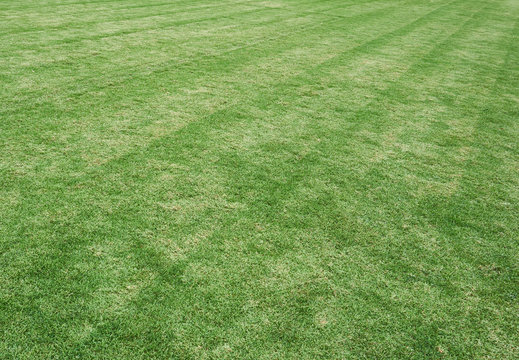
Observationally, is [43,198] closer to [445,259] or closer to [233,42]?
[445,259]

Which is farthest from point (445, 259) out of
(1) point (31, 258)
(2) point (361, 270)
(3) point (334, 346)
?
(1) point (31, 258)

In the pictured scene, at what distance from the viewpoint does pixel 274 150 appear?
473cm

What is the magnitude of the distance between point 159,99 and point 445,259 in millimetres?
4592

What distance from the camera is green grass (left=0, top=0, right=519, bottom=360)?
2527 millimetres

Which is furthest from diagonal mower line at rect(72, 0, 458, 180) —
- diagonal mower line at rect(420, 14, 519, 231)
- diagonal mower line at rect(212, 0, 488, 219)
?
diagonal mower line at rect(420, 14, 519, 231)

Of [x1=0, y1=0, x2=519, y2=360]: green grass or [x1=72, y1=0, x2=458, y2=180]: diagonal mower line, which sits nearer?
[x1=0, y1=0, x2=519, y2=360]: green grass

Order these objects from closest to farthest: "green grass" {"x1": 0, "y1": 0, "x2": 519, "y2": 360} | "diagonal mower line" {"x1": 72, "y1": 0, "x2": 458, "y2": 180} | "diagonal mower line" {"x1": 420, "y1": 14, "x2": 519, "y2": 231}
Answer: "green grass" {"x1": 0, "y1": 0, "x2": 519, "y2": 360}, "diagonal mower line" {"x1": 420, "y1": 14, "x2": 519, "y2": 231}, "diagonal mower line" {"x1": 72, "y1": 0, "x2": 458, "y2": 180}

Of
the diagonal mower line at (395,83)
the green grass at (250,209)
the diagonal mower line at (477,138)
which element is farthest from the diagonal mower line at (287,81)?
the diagonal mower line at (477,138)

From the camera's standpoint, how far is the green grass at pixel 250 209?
8.29 ft

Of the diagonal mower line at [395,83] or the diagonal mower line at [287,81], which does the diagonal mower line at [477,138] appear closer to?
the diagonal mower line at [395,83]

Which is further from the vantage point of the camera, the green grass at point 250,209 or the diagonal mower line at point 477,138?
the diagonal mower line at point 477,138

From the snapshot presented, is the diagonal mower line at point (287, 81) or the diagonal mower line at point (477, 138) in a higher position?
the diagonal mower line at point (287, 81)

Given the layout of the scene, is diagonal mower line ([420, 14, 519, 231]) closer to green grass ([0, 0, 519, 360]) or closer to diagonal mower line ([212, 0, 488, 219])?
green grass ([0, 0, 519, 360])

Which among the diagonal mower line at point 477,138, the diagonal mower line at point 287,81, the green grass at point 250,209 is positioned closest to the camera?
the green grass at point 250,209
